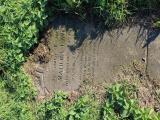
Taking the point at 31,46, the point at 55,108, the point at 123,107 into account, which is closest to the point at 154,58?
the point at 123,107

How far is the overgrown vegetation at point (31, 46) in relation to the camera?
4.13 meters

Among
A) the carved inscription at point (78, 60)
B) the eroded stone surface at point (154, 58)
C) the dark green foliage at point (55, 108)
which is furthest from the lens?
the dark green foliage at point (55, 108)

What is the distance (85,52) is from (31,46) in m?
0.60

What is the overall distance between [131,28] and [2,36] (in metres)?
1.36

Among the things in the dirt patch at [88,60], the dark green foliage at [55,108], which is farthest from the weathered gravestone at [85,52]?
the dark green foliage at [55,108]

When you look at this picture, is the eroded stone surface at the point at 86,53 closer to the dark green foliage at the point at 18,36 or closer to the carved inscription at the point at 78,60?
the carved inscription at the point at 78,60

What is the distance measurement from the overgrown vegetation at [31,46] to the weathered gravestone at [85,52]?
125 mm

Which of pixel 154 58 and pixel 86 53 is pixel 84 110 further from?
pixel 154 58

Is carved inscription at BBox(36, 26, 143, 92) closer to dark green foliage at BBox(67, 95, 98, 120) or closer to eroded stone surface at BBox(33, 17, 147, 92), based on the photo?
eroded stone surface at BBox(33, 17, 147, 92)

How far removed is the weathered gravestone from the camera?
418cm

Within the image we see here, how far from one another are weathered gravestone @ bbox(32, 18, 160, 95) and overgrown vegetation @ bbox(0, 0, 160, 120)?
4.9 inches

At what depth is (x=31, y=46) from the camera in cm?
454

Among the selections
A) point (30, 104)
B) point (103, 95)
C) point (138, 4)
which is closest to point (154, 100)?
point (103, 95)

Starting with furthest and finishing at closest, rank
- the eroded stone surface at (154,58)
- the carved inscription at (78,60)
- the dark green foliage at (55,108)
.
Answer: the dark green foliage at (55,108), the carved inscription at (78,60), the eroded stone surface at (154,58)
